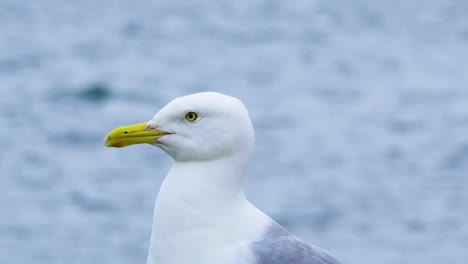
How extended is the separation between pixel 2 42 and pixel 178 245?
12.6m

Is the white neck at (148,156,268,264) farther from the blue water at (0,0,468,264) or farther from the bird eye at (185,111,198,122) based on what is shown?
the blue water at (0,0,468,264)

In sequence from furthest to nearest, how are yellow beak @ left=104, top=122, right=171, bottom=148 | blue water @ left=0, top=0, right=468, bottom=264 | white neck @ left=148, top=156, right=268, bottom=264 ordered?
1. blue water @ left=0, top=0, right=468, bottom=264
2. yellow beak @ left=104, top=122, right=171, bottom=148
3. white neck @ left=148, top=156, right=268, bottom=264

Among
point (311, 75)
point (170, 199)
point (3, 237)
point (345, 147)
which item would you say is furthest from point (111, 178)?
point (170, 199)

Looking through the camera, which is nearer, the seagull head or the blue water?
the seagull head

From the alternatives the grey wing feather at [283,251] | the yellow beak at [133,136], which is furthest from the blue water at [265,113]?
the grey wing feather at [283,251]

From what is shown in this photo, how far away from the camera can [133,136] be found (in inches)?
145

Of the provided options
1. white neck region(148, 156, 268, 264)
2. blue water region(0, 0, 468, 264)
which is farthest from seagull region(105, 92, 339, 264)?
blue water region(0, 0, 468, 264)

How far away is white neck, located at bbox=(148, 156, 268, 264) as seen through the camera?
139 inches

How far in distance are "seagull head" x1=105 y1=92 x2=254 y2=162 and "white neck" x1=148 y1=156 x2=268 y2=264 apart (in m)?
0.04

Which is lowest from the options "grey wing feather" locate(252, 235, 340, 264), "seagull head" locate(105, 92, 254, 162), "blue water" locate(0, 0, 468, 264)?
"grey wing feather" locate(252, 235, 340, 264)

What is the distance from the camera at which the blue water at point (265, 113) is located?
34.4 feet

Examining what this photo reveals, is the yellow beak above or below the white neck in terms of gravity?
above

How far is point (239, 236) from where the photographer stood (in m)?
3.55

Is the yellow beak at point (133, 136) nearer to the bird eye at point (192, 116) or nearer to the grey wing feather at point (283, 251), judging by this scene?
the bird eye at point (192, 116)
